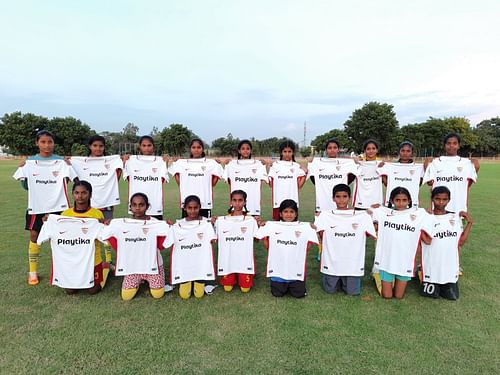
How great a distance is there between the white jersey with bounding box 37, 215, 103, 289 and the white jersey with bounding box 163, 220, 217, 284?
1.01 metres

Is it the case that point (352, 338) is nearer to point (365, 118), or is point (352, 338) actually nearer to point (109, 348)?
point (109, 348)

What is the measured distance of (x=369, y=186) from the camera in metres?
5.23

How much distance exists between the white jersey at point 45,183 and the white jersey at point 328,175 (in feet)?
12.6

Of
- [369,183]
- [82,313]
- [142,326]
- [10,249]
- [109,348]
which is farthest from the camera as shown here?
[10,249]

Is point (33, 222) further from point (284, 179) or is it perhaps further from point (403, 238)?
point (403, 238)

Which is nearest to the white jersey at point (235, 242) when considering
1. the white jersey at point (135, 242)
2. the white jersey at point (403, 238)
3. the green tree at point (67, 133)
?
the white jersey at point (135, 242)

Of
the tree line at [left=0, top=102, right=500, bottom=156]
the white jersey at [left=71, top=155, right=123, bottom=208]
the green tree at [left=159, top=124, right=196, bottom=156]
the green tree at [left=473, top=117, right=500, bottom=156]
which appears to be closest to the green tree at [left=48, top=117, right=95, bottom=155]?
the tree line at [left=0, top=102, right=500, bottom=156]

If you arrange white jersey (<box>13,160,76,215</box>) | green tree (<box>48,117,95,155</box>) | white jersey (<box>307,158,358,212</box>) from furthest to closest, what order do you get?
green tree (<box>48,117,95,155</box>) < white jersey (<box>307,158,358,212</box>) < white jersey (<box>13,160,76,215</box>)

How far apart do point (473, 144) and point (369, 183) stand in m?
70.4

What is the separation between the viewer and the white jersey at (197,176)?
16.7ft

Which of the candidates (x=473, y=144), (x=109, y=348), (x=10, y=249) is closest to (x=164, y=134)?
(x=10, y=249)

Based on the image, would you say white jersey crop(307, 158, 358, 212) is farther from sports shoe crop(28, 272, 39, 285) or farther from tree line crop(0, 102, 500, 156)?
tree line crop(0, 102, 500, 156)

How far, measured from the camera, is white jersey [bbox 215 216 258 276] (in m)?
4.20

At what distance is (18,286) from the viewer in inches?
167
